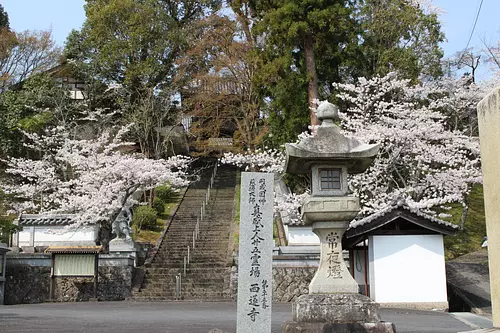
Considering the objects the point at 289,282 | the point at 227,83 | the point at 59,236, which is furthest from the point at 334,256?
the point at 227,83

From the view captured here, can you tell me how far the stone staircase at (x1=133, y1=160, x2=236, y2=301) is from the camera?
17719mm

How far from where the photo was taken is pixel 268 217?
665 cm

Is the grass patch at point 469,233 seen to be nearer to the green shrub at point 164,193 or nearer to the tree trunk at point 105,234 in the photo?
the tree trunk at point 105,234

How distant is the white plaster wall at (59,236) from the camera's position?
68.9 ft

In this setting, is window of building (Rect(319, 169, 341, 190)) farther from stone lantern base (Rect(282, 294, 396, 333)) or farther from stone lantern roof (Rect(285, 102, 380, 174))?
stone lantern base (Rect(282, 294, 396, 333))

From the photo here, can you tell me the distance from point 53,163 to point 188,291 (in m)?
11.6

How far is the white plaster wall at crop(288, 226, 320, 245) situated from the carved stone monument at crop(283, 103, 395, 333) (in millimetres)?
11125

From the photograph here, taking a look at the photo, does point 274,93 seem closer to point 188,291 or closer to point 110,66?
point 188,291

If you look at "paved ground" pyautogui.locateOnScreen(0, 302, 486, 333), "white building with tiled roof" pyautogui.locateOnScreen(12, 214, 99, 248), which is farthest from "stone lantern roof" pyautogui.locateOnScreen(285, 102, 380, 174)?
"white building with tiled roof" pyautogui.locateOnScreen(12, 214, 99, 248)

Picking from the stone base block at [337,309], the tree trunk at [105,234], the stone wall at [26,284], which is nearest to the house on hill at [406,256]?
the stone base block at [337,309]

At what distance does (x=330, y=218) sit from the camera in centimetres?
877

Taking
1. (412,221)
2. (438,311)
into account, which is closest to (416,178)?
(412,221)

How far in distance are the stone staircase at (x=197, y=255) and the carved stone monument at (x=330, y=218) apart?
9.18m

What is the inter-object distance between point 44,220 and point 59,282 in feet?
13.0
